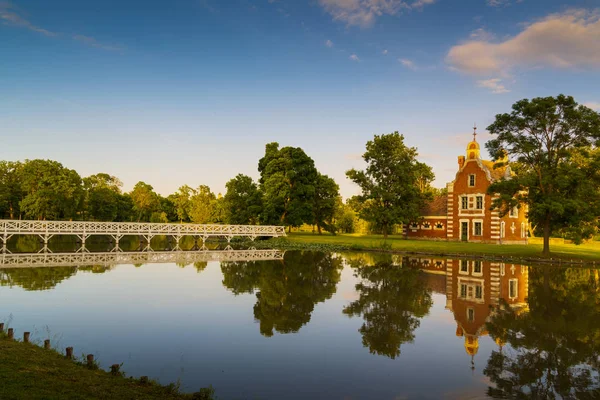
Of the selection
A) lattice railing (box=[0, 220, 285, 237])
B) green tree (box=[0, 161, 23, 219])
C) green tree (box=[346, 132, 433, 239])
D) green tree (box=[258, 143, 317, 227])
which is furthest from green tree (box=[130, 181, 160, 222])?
green tree (box=[346, 132, 433, 239])

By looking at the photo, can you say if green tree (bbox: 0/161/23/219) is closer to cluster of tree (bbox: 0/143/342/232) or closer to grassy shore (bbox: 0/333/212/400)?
cluster of tree (bbox: 0/143/342/232)

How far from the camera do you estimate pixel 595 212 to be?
2956 centimetres

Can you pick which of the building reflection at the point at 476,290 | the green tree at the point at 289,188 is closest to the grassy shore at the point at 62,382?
the building reflection at the point at 476,290

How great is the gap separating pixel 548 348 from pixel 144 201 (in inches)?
3985

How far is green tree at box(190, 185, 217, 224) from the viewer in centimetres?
7819

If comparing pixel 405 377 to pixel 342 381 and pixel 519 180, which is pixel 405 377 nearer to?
pixel 342 381

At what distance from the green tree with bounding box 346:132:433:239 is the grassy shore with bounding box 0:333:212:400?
42.9 meters

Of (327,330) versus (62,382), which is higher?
(62,382)

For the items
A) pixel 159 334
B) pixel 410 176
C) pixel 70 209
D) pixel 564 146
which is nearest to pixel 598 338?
pixel 159 334

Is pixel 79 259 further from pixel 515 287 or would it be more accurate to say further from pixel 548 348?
pixel 548 348

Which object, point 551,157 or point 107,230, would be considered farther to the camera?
point 107,230

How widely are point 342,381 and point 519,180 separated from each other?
2805 cm

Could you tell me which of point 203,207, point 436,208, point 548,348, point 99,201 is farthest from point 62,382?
point 99,201

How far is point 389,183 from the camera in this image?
50969 mm
